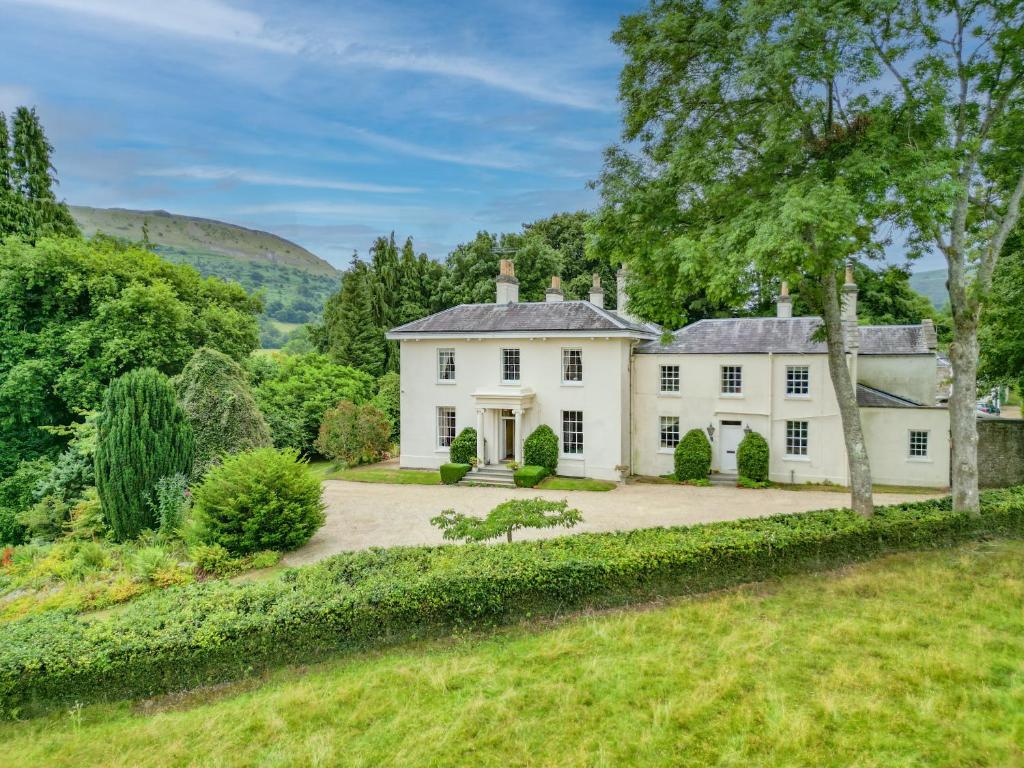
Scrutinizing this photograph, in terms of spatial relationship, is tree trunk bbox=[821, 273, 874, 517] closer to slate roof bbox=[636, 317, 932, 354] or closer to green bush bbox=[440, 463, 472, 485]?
slate roof bbox=[636, 317, 932, 354]

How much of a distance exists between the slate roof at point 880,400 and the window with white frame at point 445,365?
16.7 metres

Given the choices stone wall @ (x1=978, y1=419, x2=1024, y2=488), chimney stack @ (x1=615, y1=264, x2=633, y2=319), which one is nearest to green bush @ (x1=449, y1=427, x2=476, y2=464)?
chimney stack @ (x1=615, y1=264, x2=633, y2=319)

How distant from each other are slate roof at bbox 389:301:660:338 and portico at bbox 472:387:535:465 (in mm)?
2750

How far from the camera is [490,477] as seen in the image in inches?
958

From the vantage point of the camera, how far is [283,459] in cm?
1569

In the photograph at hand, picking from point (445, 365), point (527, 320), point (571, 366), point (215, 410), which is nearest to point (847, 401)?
point (571, 366)

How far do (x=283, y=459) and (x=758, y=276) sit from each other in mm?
12729

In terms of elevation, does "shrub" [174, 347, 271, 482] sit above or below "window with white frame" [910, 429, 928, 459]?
above

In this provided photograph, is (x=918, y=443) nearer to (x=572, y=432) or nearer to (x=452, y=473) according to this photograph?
(x=572, y=432)

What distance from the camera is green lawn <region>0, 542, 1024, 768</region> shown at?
6.32 metres

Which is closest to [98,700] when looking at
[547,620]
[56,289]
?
[547,620]

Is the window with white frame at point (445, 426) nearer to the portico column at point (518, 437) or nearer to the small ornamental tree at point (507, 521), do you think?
the portico column at point (518, 437)

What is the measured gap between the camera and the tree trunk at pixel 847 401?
13.6m

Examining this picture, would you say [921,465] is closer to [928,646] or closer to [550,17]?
[928,646]
